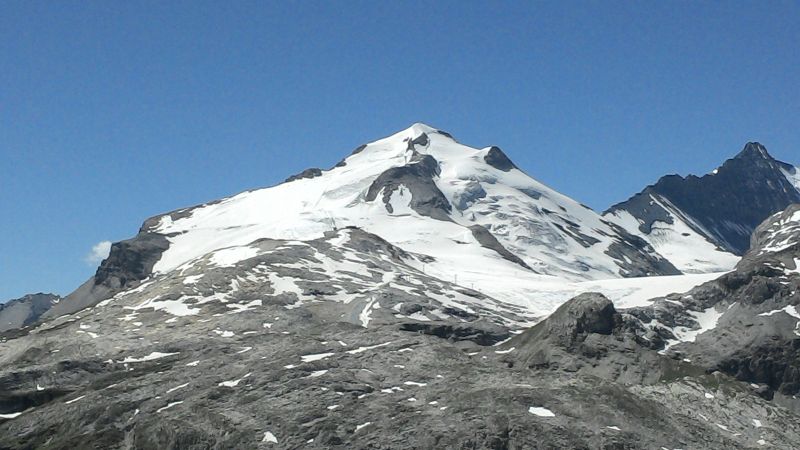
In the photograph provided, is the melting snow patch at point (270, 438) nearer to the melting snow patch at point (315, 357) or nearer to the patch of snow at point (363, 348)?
the melting snow patch at point (315, 357)

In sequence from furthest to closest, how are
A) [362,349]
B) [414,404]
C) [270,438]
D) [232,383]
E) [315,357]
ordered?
[362,349] → [315,357] → [232,383] → [414,404] → [270,438]

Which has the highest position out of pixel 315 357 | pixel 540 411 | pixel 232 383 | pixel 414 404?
pixel 315 357

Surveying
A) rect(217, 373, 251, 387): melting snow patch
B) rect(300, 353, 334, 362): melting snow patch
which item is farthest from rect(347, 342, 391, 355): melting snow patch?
rect(217, 373, 251, 387): melting snow patch

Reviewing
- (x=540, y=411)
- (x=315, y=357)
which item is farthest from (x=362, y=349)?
(x=540, y=411)

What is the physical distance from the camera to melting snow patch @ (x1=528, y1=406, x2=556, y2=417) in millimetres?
163413

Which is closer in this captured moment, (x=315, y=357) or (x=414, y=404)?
(x=414, y=404)

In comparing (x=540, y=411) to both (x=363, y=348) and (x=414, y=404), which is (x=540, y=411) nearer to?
(x=414, y=404)

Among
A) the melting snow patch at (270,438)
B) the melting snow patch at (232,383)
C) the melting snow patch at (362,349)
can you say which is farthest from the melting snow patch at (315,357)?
the melting snow patch at (270,438)

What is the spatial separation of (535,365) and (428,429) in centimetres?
4023

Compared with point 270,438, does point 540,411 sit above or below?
below

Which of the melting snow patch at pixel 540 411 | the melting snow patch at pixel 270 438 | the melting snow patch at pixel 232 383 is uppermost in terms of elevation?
the melting snow patch at pixel 232 383

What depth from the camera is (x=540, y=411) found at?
164 meters

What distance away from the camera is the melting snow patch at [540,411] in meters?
163

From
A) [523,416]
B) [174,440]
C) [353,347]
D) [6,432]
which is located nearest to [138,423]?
[174,440]
